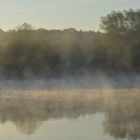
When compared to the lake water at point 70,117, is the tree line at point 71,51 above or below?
above

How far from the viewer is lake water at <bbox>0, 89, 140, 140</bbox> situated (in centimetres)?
1883

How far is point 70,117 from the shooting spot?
2295 centimetres

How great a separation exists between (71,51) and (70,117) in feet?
97.5

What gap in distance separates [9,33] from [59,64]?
5.48 m

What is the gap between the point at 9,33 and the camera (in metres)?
52.8

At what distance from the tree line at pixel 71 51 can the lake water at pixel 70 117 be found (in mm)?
16477

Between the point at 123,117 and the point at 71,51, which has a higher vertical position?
the point at 71,51

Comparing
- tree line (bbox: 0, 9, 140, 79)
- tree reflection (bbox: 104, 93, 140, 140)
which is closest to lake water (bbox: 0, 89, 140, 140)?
tree reflection (bbox: 104, 93, 140, 140)

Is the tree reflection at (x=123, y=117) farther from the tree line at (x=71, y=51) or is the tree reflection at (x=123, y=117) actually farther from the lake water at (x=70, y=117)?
the tree line at (x=71, y=51)

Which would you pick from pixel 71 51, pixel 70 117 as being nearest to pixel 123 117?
pixel 70 117

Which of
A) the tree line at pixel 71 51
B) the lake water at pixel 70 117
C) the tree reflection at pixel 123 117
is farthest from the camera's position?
the tree line at pixel 71 51

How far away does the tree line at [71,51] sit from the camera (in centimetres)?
4844

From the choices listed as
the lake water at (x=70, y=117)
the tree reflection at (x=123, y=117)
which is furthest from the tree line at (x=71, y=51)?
the tree reflection at (x=123, y=117)

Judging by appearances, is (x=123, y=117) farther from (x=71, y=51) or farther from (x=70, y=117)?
(x=71, y=51)
